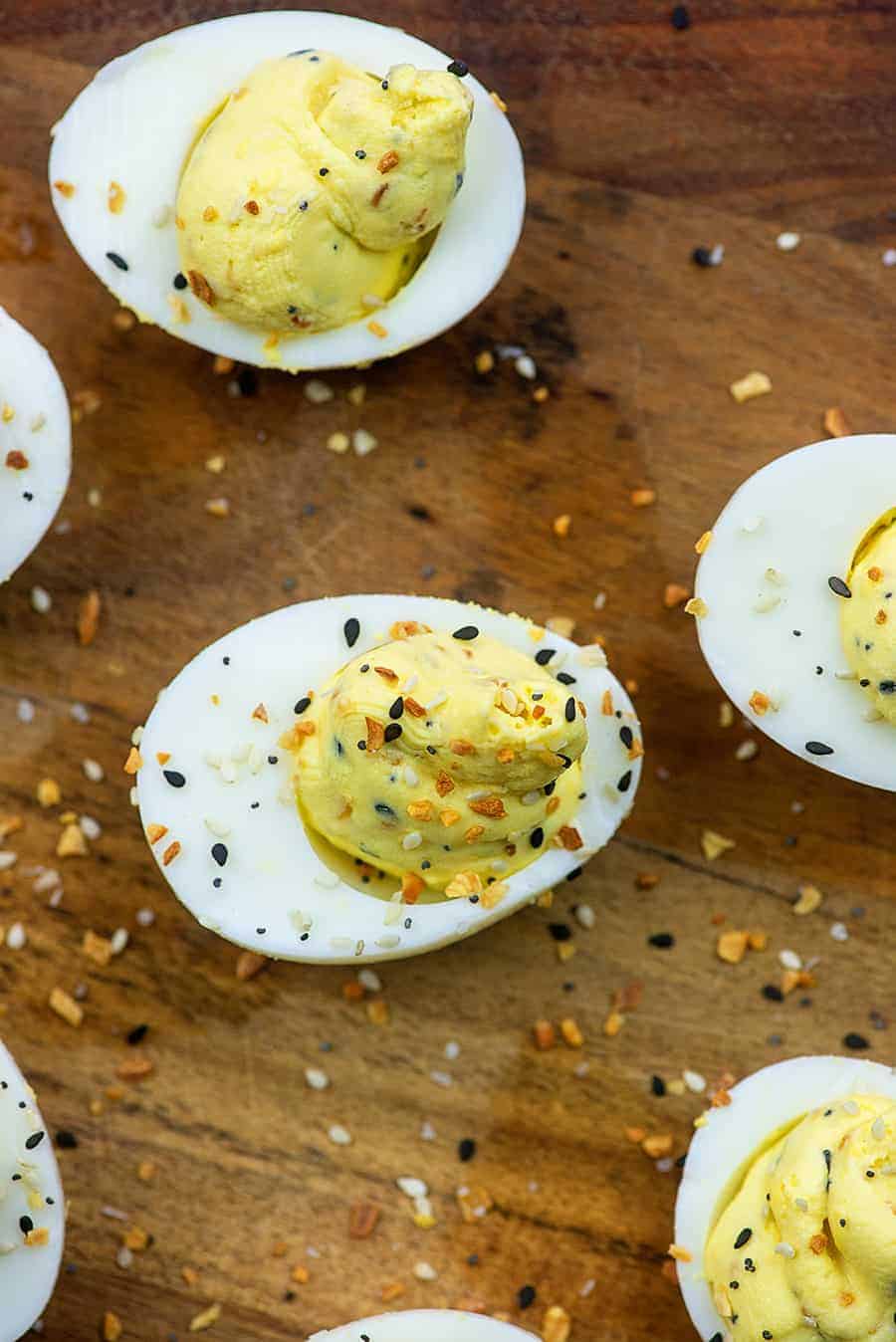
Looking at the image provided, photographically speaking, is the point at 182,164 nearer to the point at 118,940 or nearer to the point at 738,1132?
the point at 118,940

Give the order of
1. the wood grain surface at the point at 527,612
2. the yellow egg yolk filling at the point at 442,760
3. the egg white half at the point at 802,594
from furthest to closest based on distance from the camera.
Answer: the wood grain surface at the point at 527,612, the egg white half at the point at 802,594, the yellow egg yolk filling at the point at 442,760

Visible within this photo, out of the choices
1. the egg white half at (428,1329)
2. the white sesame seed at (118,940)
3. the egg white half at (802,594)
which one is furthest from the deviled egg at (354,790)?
the egg white half at (428,1329)

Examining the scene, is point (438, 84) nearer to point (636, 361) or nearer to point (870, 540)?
point (636, 361)

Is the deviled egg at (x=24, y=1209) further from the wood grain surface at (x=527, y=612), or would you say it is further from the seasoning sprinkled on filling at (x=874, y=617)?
the seasoning sprinkled on filling at (x=874, y=617)

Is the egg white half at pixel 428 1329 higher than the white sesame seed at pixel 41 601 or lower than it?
lower

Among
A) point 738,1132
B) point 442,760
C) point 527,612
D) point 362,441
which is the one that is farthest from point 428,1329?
point 362,441

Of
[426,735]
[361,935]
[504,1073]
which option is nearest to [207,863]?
[361,935]
